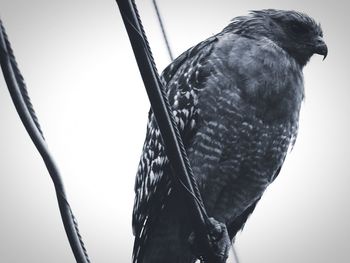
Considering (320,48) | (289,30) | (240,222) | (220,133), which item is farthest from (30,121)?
(320,48)

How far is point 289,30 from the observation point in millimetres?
5125

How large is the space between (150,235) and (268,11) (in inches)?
88.3

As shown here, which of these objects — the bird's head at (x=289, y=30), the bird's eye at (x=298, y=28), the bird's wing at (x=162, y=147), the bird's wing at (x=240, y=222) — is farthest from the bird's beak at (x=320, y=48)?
the bird's wing at (x=240, y=222)

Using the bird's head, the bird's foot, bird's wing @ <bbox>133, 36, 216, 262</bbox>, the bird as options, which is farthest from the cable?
the bird's head

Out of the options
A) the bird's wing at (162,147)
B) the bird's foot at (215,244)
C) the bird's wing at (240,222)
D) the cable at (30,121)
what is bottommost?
the bird's wing at (240,222)

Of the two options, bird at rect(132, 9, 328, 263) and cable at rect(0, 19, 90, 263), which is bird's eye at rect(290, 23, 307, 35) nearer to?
bird at rect(132, 9, 328, 263)

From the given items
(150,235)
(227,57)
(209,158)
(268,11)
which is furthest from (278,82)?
(150,235)

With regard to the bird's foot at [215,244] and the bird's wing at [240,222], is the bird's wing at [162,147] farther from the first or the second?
the bird's wing at [240,222]

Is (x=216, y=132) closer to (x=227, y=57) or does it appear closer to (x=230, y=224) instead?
(x=227, y=57)

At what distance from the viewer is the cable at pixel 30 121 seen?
226 centimetres

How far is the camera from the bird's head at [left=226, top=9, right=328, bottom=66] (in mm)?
5000

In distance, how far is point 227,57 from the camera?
4445 millimetres

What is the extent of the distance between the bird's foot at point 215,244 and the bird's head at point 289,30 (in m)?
1.66

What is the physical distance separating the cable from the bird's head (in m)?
2.80
